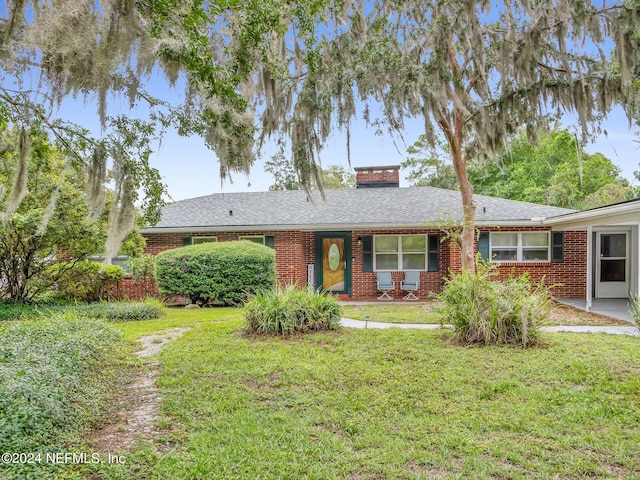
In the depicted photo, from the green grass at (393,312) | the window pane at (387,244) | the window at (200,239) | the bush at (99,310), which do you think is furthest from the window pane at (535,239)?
the bush at (99,310)

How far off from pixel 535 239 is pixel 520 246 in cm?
48

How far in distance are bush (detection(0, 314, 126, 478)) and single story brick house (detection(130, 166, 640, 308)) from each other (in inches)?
282

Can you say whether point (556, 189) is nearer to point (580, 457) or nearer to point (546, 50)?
point (546, 50)

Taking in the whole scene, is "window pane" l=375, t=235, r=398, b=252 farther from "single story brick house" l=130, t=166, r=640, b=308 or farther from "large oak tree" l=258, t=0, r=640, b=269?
"large oak tree" l=258, t=0, r=640, b=269

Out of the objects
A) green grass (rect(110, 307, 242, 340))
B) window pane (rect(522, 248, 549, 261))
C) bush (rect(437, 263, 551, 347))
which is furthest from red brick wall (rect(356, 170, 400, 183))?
bush (rect(437, 263, 551, 347))

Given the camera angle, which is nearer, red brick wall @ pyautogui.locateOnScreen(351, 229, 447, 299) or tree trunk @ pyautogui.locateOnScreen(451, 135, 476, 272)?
tree trunk @ pyautogui.locateOnScreen(451, 135, 476, 272)

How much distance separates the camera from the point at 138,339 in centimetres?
652

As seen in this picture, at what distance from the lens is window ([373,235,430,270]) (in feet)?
40.3

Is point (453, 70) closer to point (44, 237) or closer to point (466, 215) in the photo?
point (466, 215)

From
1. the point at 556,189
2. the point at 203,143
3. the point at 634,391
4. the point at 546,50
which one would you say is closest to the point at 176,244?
the point at 203,143

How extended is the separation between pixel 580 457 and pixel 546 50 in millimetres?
7349

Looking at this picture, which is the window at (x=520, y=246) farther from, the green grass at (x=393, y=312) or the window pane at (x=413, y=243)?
the green grass at (x=393, y=312)

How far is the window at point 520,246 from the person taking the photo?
464 inches

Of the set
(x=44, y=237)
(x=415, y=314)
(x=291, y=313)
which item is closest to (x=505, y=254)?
(x=415, y=314)
